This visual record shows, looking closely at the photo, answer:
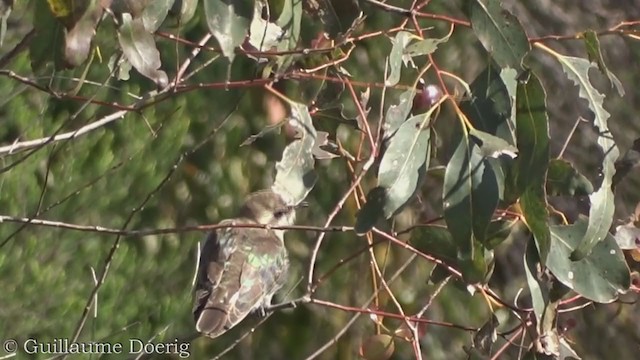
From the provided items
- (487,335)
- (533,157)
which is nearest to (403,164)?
(533,157)

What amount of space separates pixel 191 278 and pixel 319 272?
461 millimetres

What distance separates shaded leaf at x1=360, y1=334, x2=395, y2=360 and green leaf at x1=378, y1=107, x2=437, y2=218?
106cm

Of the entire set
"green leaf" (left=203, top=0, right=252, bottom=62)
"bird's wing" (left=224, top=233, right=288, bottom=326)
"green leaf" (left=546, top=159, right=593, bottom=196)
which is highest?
"green leaf" (left=203, top=0, right=252, bottom=62)

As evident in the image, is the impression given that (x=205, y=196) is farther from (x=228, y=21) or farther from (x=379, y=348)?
(x=228, y=21)

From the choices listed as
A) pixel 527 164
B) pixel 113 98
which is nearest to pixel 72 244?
pixel 113 98

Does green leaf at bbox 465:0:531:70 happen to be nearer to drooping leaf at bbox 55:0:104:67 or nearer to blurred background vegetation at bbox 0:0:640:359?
drooping leaf at bbox 55:0:104:67

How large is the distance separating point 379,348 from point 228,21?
142 cm

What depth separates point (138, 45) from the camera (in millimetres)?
1558

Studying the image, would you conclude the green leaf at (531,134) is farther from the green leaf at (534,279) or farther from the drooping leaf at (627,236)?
the drooping leaf at (627,236)

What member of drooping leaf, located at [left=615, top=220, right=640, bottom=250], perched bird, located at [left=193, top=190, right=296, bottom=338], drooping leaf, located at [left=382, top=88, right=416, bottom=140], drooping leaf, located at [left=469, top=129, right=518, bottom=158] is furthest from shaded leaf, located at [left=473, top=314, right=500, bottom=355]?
perched bird, located at [left=193, top=190, right=296, bottom=338]

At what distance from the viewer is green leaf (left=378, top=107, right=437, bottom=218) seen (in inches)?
67.8

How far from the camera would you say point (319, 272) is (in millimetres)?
4113

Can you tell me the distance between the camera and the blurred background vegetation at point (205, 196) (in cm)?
355

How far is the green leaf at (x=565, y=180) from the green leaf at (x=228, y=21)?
702 mm
